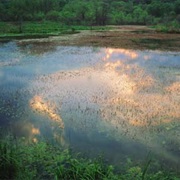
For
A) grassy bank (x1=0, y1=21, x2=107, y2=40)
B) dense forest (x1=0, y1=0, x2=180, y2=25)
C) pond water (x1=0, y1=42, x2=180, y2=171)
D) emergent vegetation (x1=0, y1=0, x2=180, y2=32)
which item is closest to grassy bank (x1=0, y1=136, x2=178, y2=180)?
pond water (x1=0, y1=42, x2=180, y2=171)

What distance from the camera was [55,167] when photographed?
8805 millimetres

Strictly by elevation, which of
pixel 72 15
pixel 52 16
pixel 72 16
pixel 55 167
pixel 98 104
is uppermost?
pixel 72 15

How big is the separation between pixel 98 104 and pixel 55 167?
715 cm

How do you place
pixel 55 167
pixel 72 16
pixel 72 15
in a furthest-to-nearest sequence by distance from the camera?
pixel 72 15
pixel 72 16
pixel 55 167

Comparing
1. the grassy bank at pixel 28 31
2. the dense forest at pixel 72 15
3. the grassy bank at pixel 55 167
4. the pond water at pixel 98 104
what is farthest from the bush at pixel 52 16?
the grassy bank at pixel 55 167

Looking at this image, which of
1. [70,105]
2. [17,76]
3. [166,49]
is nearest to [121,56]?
[166,49]

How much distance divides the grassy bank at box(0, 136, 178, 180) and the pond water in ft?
3.09

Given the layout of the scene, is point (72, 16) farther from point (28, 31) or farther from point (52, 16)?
point (28, 31)

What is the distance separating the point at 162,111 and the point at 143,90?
12.3 feet

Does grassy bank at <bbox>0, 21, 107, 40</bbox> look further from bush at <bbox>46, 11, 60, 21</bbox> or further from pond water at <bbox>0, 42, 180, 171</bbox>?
bush at <bbox>46, 11, 60, 21</bbox>

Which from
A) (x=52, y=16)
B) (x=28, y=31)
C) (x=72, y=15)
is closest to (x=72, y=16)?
(x=72, y=15)

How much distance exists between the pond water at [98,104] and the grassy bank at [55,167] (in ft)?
3.09

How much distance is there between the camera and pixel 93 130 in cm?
1250

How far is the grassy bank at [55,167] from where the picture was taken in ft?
26.4
